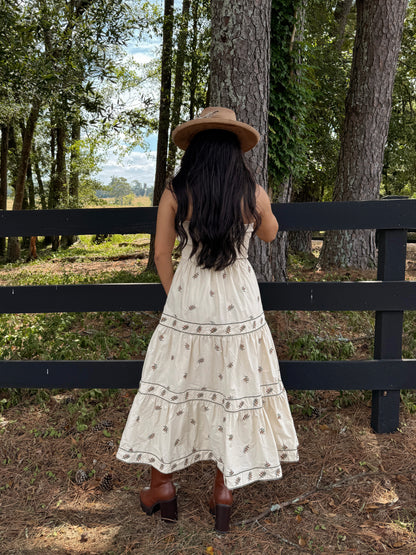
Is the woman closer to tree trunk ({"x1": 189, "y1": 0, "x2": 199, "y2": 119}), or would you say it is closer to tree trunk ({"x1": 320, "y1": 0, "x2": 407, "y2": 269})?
tree trunk ({"x1": 320, "y1": 0, "x2": 407, "y2": 269})

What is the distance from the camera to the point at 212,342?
2383 mm

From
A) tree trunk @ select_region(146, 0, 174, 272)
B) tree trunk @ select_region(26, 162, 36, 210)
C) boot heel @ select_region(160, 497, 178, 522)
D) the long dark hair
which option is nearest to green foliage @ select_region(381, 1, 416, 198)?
tree trunk @ select_region(146, 0, 174, 272)

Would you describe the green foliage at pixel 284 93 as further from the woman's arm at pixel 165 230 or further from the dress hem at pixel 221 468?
the dress hem at pixel 221 468

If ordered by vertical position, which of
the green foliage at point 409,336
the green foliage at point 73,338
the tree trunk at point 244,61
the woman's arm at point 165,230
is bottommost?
the green foliage at point 73,338

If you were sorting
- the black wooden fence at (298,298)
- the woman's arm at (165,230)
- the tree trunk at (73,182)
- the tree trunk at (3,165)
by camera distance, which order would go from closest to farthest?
the woman's arm at (165,230) < the black wooden fence at (298,298) < the tree trunk at (3,165) < the tree trunk at (73,182)

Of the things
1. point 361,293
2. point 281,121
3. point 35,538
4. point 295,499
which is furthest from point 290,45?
point 35,538

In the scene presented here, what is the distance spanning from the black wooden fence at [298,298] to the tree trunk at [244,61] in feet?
3.45

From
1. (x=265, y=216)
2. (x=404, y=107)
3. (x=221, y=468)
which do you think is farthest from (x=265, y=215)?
(x=404, y=107)

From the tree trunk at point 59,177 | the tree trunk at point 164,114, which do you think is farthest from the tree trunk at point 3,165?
the tree trunk at point 164,114

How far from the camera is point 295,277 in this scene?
6730 mm

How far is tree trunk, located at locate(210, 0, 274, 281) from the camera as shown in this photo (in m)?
3.55

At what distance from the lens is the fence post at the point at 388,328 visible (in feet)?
10.3

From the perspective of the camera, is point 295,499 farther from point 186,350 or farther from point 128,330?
point 128,330

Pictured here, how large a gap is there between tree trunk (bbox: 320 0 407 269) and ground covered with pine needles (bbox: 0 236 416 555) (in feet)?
11.4
